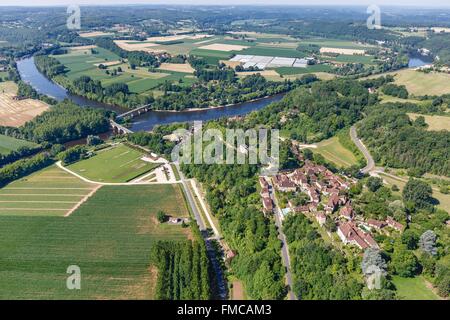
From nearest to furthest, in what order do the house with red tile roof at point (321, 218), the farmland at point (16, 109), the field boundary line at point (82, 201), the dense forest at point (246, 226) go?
the dense forest at point (246, 226)
the house with red tile roof at point (321, 218)
the field boundary line at point (82, 201)
the farmland at point (16, 109)

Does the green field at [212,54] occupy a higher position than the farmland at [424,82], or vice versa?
the green field at [212,54]

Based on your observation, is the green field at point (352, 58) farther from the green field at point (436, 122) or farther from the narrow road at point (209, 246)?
the narrow road at point (209, 246)

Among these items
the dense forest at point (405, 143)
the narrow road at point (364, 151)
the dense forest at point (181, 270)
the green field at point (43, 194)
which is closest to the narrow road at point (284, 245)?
the dense forest at point (181, 270)

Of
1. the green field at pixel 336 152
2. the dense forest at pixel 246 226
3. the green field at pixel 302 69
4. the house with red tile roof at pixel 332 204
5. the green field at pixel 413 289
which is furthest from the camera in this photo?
the green field at pixel 302 69

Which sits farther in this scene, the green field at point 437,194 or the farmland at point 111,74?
the farmland at point 111,74

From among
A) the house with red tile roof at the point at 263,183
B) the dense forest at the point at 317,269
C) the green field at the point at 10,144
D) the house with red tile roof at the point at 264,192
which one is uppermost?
the green field at the point at 10,144

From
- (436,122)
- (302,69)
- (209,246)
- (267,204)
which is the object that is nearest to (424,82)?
(436,122)

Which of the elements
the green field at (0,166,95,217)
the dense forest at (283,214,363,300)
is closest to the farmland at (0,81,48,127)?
the green field at (0,166,95,217)
